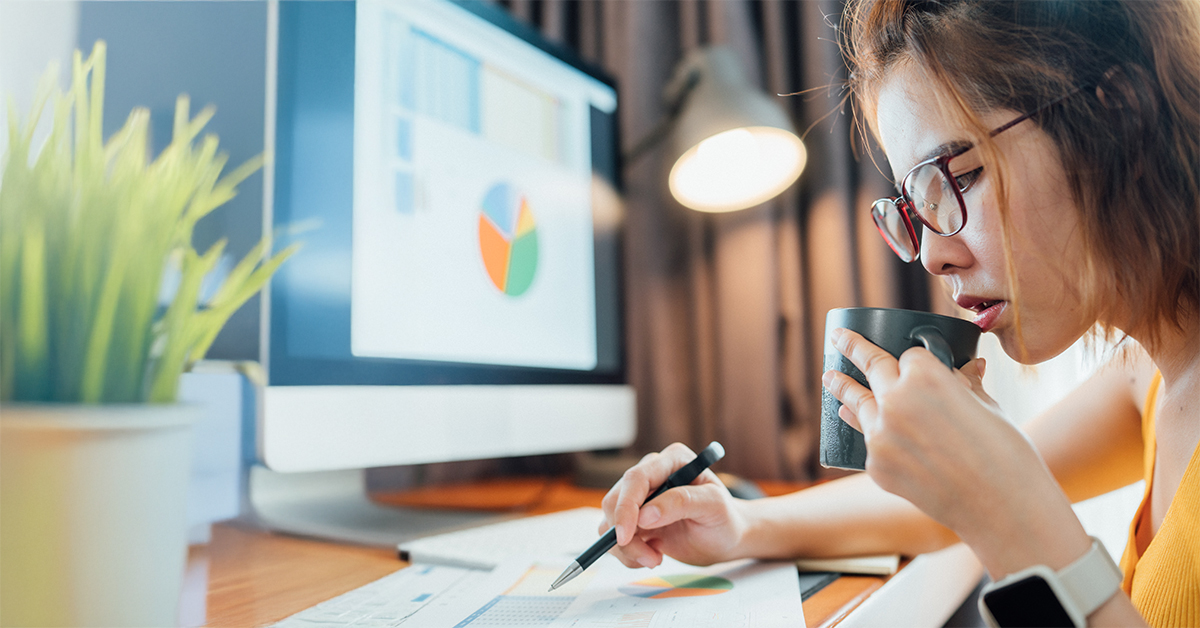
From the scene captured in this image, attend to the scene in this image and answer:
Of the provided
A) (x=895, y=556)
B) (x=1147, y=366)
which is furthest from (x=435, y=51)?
(x=1147, y=366)

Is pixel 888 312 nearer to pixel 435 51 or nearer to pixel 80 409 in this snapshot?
pixel 80 409

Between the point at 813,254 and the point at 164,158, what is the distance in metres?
0.90

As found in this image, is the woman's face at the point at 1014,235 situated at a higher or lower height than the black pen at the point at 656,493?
higher

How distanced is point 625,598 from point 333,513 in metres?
0.43

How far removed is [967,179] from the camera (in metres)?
0.44

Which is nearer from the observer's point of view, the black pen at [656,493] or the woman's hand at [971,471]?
the woman's hand at [971,471]

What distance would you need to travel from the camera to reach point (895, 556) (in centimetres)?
53

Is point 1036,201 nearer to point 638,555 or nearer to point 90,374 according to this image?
point 638,555

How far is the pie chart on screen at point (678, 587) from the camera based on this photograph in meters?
0.42

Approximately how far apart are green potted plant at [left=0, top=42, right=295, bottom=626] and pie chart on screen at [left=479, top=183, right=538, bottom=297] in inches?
16.1

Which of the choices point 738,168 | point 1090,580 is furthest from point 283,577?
point 738,168

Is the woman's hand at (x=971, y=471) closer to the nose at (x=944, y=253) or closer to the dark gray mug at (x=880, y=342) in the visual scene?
the dark gray mug at (x=880, y=342)

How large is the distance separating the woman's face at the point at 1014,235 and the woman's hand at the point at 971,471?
0.15 m

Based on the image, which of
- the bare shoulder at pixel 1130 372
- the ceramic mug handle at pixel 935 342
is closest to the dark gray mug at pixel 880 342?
the ceramic mug handle at pixel 935 342
